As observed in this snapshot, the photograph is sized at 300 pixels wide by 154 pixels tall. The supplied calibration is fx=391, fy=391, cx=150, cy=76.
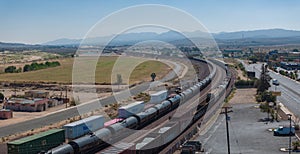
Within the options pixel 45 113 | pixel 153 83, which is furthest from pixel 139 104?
pixel 153 83

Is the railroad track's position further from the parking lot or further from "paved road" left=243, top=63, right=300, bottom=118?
"paved road" left=243, top=63, right=300, bottom=118

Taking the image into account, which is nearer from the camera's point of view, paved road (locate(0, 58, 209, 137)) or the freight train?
the freight train

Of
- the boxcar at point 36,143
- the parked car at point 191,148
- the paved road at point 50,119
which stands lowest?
the paved road at point 50,119

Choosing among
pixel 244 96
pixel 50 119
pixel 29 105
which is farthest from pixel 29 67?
pixel 244 96

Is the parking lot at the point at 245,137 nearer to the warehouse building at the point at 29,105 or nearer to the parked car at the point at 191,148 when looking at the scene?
the parked car at the point at 191,148

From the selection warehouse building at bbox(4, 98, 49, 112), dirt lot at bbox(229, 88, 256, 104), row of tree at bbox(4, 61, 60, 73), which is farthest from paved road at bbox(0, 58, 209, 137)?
row of tree at bbox(4, 61, 60, 73)

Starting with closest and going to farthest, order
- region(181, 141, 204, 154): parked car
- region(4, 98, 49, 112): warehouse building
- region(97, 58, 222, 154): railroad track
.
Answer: region(97, 58, 222, 154): railroad track < region(181, 141, 204, 154): parked car < region(4, 98, 49, 112): warehouse building

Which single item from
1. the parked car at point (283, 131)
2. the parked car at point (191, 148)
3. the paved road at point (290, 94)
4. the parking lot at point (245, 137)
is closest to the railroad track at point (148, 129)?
the parked car at point (191, 148)

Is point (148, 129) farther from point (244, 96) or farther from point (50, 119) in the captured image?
point (244, 96)

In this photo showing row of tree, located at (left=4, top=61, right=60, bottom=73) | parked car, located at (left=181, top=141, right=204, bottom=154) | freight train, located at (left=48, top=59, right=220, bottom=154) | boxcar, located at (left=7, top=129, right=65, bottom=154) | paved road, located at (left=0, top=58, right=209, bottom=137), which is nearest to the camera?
freight train, located at (left=48, top=59, right=220, bottom=154)
